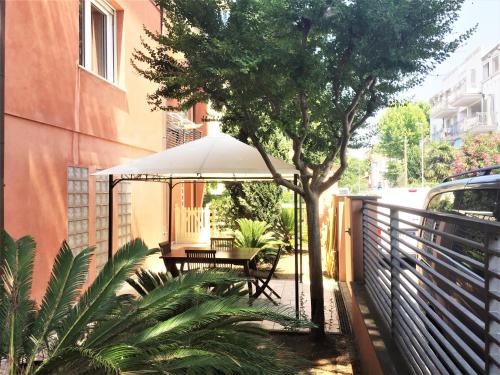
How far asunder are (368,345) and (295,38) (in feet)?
10.6

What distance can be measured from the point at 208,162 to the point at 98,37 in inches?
168

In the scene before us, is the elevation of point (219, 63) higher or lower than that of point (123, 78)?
lower

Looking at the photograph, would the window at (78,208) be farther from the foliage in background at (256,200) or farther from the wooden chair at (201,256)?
the foliage in background at (256,200)

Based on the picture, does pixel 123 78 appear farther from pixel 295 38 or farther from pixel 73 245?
pixel 295 38

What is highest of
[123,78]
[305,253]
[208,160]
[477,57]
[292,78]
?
[477,57]

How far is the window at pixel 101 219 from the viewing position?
357 inches

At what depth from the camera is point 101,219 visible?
30.5 ft

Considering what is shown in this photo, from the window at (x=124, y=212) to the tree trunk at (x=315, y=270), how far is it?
16.6ft

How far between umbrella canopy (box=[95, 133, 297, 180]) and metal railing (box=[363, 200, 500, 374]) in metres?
1.98

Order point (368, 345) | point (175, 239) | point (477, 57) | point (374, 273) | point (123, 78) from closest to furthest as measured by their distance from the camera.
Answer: point (368, 345)
point (374, 273)
point (123, 78)
point (175, 239)
point (477, 57)

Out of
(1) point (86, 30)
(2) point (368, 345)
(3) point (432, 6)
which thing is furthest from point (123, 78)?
(2) point (368, 345)

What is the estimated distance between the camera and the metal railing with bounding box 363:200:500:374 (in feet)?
6.03

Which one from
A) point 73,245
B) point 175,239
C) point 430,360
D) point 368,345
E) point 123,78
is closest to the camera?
point 430,360

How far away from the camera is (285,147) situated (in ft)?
43.3
